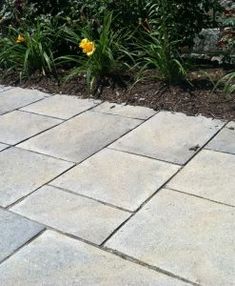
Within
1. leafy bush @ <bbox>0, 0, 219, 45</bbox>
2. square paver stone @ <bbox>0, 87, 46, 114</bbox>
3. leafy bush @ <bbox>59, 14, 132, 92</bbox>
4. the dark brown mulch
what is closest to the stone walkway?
the dark brown mulch

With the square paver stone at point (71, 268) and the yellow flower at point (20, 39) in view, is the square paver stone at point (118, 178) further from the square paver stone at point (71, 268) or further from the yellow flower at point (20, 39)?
the yellow flower at point (20, 39)

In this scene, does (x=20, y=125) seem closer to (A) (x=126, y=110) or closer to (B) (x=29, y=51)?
(A) (x=126, y=110)

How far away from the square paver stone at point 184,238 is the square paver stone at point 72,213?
11cm

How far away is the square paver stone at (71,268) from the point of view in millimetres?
2309

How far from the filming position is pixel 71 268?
2412mm

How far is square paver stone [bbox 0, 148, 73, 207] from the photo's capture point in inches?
126

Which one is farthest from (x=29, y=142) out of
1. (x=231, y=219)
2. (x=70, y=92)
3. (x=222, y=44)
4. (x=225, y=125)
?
(x=222, y=44)

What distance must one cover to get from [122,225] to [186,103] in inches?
81.2

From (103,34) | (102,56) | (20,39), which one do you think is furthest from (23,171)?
(20,39)

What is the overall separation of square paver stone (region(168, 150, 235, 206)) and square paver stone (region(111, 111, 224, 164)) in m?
0.14

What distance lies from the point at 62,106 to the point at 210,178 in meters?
2.12

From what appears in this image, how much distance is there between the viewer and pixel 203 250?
2.48 m

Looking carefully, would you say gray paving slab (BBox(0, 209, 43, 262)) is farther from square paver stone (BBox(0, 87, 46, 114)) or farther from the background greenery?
the background greenery

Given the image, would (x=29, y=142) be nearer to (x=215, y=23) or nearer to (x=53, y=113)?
(x=53, y=113)
